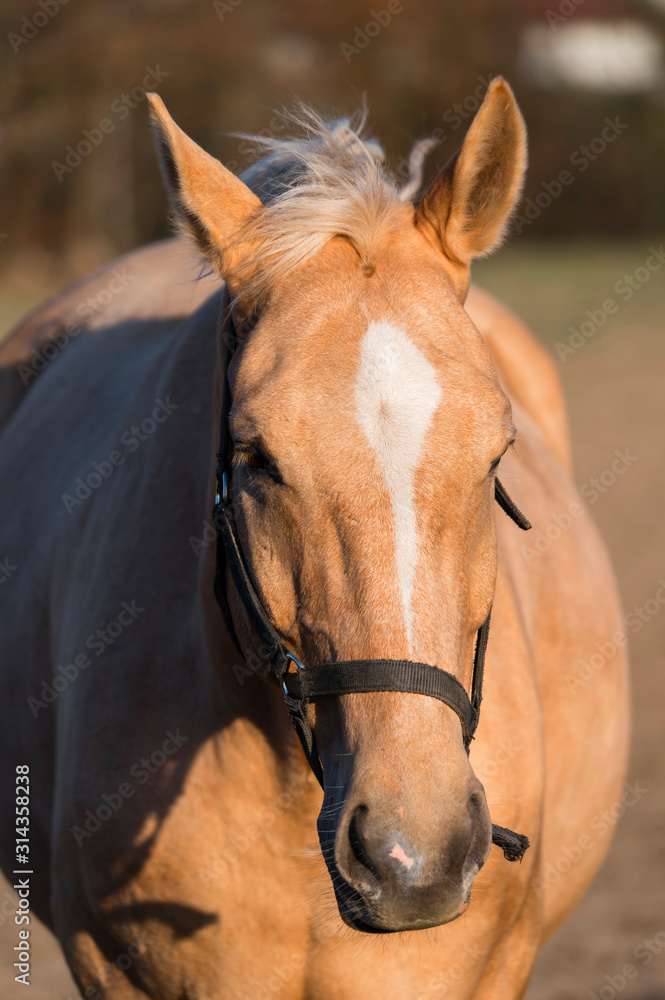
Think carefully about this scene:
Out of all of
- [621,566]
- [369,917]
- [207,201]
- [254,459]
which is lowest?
[621,566]

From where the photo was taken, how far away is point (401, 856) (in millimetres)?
1424

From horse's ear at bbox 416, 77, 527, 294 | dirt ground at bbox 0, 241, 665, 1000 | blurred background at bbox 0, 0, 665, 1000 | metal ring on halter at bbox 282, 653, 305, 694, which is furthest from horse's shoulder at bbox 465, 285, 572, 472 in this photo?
blurred background at bbox 0, 0, 665, 1000

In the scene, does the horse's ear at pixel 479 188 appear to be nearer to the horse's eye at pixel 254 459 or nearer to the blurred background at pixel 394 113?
the horse's eye at pixel 254 459

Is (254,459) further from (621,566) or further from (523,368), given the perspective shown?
(621,566)

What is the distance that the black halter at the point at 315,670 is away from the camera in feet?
4.99

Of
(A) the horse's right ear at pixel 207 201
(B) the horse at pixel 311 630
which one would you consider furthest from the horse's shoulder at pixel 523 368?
(A) the horse's right ear at pixel 207 201

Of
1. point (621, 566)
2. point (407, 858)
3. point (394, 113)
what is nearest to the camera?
point (407, 858)

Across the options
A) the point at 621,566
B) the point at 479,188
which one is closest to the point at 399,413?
the point at 479,188

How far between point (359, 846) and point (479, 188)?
131 cm

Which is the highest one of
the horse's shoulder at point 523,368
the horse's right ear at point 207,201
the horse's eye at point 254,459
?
the horse's right ear at point 207,201

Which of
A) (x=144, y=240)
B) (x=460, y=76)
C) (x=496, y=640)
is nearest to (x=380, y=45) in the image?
(x=460, y=76)

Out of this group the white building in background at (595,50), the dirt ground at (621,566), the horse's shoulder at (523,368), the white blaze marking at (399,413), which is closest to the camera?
the white blaze marking at (399,413)

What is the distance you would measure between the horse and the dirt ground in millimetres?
1215

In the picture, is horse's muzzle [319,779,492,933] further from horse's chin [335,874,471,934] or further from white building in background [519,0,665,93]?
white building in background [519,0,665,93]
